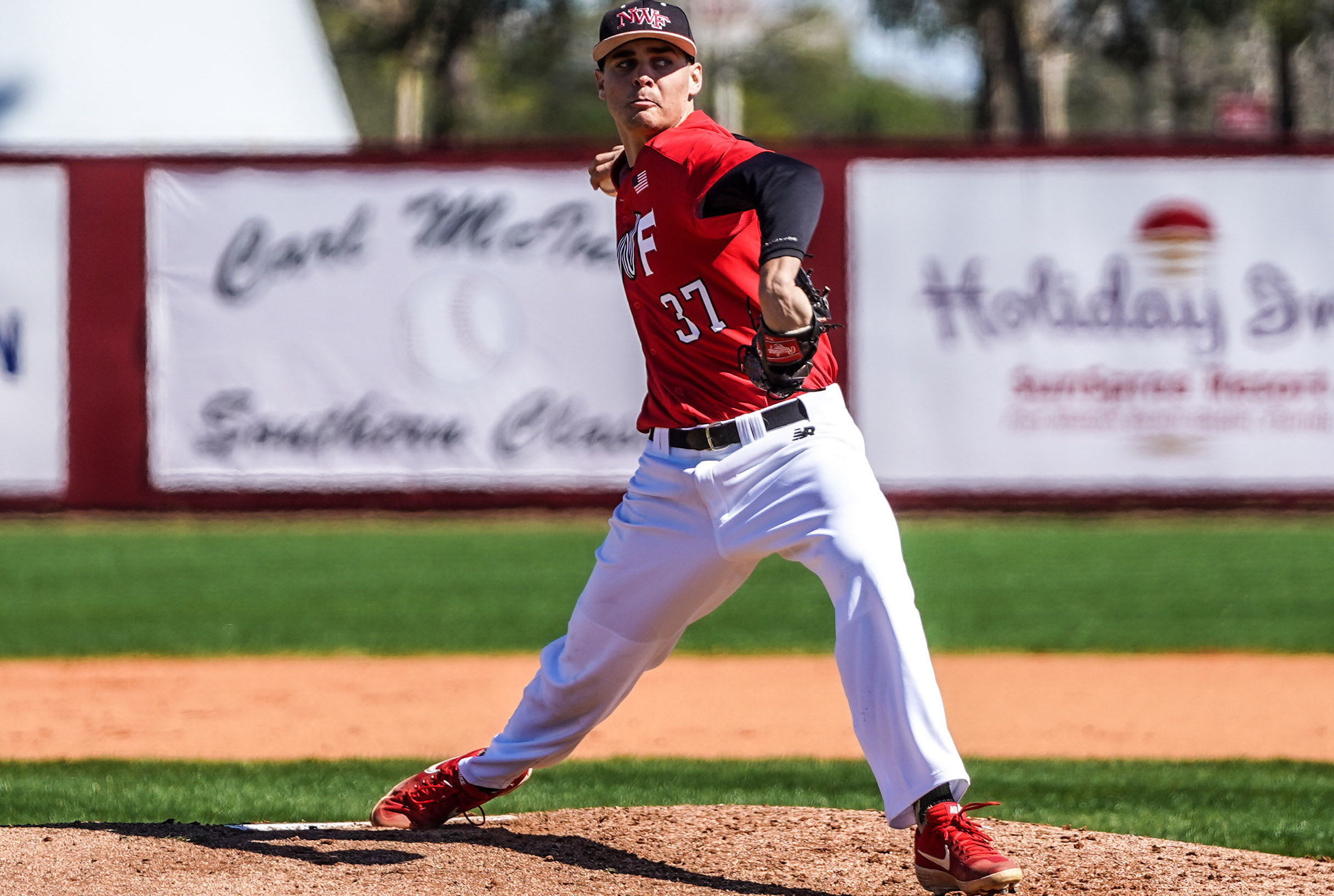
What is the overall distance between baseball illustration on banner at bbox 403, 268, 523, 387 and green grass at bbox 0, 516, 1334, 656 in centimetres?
130

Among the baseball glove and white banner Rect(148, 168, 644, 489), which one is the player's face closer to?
the baseball glove

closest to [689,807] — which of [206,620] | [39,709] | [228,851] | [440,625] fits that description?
[228,851]

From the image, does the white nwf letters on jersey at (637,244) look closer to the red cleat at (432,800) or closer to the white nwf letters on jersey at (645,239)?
the white nwf letters on jersey at (645,239)

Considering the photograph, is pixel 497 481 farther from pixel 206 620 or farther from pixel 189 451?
pixel 206 620

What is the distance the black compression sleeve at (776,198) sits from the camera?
3.25m

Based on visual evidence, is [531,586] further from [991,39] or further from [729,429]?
[991,39]

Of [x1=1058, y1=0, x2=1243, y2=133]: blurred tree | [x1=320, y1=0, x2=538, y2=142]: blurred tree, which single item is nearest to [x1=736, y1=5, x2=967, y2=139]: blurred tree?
[x1=320, y1=0, x2=538, y2=142]: blurred tree

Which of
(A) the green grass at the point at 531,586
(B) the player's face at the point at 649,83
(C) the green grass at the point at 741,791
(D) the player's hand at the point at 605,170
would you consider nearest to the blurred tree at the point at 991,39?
(A) the green grass at the point at 531,586

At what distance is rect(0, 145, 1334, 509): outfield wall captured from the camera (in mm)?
12859

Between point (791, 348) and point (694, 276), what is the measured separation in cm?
42

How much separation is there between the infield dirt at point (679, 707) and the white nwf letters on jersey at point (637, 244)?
251cm

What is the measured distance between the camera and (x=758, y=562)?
3.63 meters

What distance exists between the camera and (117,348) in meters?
12.9

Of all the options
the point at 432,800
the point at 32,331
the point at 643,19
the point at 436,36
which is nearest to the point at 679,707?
the point at 432,800
